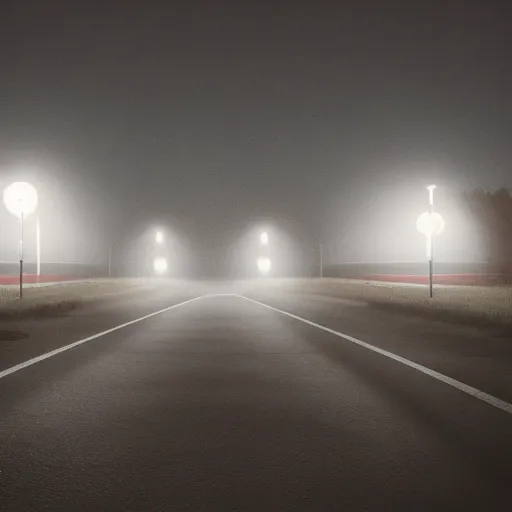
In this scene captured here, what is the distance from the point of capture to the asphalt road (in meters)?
3.68

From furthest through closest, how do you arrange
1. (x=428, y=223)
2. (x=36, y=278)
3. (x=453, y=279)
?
(x=36, y=278)
(x=453, y=279)
(x=428, y=223)

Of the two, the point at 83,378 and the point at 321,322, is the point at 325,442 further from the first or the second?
the point at 321,322

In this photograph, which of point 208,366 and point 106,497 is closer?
point 106,497

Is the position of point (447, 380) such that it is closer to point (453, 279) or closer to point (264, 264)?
point (453, 279)

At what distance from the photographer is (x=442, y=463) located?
4262mm

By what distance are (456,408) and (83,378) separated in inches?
183

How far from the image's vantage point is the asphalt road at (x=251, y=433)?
368 cm

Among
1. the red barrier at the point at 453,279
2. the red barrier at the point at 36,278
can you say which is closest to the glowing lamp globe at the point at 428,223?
the red barrier at the point at 453,279

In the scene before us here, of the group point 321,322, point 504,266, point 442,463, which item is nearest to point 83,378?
point 442,463

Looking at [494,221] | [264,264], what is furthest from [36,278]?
[494,221]

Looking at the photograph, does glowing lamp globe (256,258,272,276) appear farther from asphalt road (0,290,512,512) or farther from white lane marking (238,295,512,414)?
asphalt road (0,290,512,512)

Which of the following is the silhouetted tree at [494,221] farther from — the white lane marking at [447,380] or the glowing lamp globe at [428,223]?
the white lane marking at [447,380]

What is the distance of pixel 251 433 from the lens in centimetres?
506

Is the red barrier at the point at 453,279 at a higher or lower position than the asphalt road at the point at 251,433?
higher
